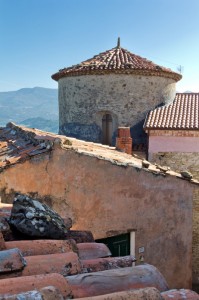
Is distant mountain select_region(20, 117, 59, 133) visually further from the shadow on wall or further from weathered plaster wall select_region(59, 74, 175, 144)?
the shadow on wall

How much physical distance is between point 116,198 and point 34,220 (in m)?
4.40

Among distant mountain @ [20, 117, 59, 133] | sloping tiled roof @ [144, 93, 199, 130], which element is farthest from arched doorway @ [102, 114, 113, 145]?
distant mountain @ [20, 117, 59, 133]

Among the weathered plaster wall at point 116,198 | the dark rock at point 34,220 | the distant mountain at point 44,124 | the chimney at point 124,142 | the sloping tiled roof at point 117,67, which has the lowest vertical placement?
the weathered plaster wall at point 116,198

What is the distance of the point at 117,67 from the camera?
55.0 feet

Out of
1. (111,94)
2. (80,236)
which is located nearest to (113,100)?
(111,94)

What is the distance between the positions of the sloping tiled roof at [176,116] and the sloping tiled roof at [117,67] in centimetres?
136

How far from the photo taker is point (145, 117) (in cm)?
1742

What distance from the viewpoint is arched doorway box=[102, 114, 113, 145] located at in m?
17.8

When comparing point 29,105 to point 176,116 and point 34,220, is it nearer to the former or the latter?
point 176,116

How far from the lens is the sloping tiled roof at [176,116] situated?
54.0ft

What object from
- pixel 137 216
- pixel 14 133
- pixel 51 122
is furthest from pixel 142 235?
pixel 51 122

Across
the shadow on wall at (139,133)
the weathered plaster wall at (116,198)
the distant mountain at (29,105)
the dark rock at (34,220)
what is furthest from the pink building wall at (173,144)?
the distant mountain at (29,105)

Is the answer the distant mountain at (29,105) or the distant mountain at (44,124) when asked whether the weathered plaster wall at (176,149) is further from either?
the distant mountain at (29,105)

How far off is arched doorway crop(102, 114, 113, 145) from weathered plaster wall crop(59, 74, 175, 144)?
0.21 m
